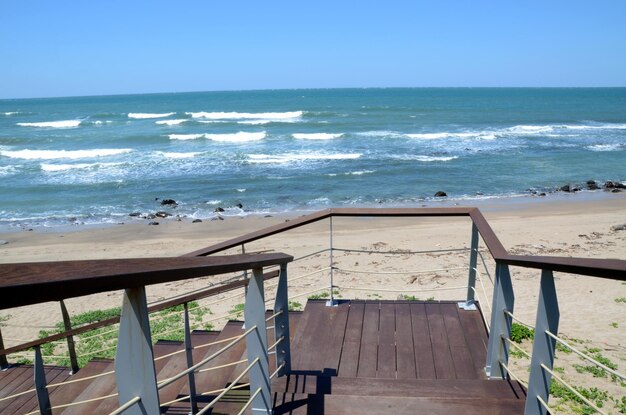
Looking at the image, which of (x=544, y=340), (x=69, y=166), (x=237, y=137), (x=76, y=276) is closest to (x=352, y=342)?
(x=544, y=340)

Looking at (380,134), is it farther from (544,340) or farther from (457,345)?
(544,340)

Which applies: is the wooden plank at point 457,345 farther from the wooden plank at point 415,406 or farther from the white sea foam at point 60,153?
the white sea foam at point 60,153

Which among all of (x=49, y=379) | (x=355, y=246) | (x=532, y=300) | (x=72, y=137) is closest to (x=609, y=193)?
(x=355, y=246)

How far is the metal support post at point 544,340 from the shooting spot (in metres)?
2.30

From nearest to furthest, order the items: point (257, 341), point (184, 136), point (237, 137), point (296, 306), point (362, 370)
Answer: point (257, 341) < point (362, 370) < point (296, 306) < point (237, 137) < point (184, 136)

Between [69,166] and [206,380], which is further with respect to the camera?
[69,166]

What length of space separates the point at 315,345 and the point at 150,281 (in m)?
3.12

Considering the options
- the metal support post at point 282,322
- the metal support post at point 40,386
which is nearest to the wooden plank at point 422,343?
the metal support post at point 282,322

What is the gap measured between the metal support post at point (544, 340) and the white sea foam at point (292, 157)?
1067 inches

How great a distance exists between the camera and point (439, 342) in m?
4.32

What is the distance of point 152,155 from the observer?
3256 cm

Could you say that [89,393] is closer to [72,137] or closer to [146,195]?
[146,195]

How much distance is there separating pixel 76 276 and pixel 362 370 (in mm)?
3110

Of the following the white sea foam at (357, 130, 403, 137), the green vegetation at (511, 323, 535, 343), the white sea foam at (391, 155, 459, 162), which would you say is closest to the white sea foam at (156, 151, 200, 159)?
the white sea foam at (391, 155, 459, 162)
